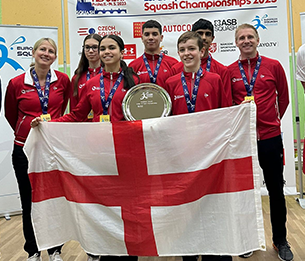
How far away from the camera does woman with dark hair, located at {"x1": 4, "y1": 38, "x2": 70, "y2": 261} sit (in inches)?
108

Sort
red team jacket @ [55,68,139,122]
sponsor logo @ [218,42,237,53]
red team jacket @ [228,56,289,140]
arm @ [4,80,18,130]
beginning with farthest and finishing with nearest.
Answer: sponsor logo @ [218,42,237,53] < arm @ [4,80,18,130] < red team jacket @ [228,56,289,140] < red team jacket @ [55,68,139,122]

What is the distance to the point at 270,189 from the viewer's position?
2.89m

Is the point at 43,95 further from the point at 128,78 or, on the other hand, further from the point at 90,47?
the point at 128,78

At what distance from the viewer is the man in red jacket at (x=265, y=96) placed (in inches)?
108

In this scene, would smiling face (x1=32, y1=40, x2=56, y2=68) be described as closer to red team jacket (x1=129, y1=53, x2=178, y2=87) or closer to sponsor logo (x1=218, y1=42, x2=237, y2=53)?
red team jacket (x1=129, y1=53, x2=178, y2=87)

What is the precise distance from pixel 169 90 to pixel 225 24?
2.43 m

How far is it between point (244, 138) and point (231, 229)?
1.75ft

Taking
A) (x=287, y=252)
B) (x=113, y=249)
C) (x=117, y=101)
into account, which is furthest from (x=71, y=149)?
(x=287, y=252)

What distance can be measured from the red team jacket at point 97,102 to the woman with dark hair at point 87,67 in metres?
0.33

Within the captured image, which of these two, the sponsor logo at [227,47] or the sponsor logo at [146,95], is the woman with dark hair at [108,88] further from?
the sponsor logo at [227,47]

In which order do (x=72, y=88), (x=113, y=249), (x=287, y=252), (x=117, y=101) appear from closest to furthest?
(x=113, y=249) < (x=117, y=101) < (x=287, y=252) < (x=72, y=88)

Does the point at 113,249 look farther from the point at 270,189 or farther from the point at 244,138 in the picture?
the point at 270,189

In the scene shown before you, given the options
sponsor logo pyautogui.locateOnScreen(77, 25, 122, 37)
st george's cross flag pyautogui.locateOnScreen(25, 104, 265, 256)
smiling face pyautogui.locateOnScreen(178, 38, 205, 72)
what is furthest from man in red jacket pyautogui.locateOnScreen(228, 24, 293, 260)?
sponsor logo pyautogui.locateOnScreen(77, 25, 122, 37)

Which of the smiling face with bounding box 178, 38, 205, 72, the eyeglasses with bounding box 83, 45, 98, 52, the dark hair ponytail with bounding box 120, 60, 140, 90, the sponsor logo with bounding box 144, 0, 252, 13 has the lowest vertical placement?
the dark hair ponytail with bounding box 120, 60, 140, 90
